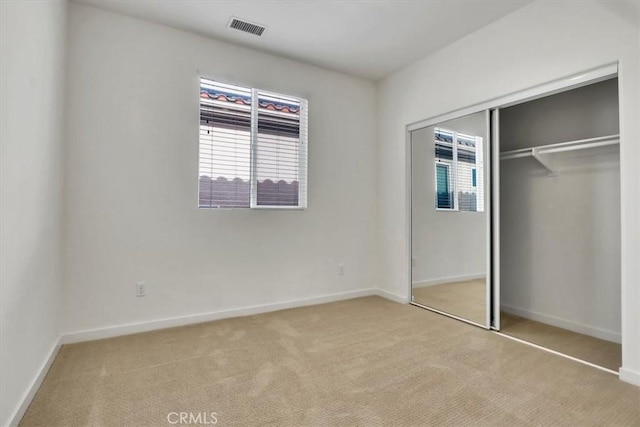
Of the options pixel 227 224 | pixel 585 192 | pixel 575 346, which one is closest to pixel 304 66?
pixel 227 224

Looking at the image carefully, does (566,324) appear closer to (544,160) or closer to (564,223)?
(564,223)

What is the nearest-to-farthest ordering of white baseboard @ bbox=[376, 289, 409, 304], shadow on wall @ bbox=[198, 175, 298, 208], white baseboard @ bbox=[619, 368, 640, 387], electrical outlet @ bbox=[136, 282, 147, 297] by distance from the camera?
white baseboard @ bbox=[619, 368, 640, 387] < electrical outlet @ bbox=[136, 282, 147, 297] < shadow on wall @ bbox=[198, 175, 298, 208] < white baseboard @ bbox=[376, 289, 409, 304]

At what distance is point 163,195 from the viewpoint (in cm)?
296

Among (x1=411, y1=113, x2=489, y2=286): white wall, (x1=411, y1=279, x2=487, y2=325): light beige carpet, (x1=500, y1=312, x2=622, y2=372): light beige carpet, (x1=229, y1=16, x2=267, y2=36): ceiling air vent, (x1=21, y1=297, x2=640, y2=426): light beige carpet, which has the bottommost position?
(x1=21, y1=297, x2=640, y2=426): light beige carpet

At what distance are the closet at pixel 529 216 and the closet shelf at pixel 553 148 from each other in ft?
0.04

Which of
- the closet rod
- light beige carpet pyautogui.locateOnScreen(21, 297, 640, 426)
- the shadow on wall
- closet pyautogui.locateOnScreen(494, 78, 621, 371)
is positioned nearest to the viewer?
light beige carpet pyautogui.locateOnScreen(21, 297, 640, 426)

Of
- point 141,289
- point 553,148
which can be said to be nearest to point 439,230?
point 553,148

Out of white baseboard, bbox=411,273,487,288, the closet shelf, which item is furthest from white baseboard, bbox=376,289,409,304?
the closet shelf

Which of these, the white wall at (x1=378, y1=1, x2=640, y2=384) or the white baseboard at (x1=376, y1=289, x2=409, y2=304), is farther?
the white baseboard at (x1=376, y1=289, x2=409, y2=304)

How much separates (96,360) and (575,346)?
364cm

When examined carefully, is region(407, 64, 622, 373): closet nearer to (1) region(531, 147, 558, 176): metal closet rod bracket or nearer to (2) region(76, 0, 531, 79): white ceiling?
(1) region(531, 147, 558, 176): metal closet rod bracket

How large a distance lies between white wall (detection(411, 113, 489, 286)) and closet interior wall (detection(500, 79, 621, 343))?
0.62 metres

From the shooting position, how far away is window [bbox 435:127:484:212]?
Result: 3096 millimetres

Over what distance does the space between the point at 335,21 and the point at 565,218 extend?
282 cm
